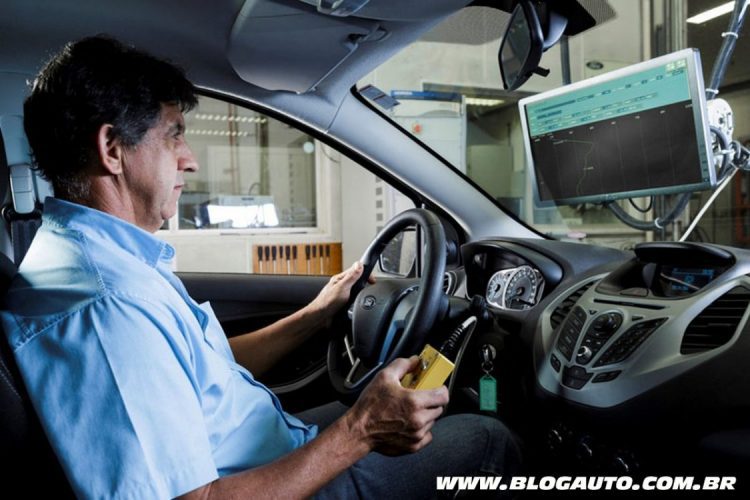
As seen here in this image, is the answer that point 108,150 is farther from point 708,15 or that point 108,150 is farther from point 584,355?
point 708,15

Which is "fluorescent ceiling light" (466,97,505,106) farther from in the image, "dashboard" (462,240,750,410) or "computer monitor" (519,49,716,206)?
"dashboard" (462,240,750,410)

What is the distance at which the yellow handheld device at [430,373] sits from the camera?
93 centimetres

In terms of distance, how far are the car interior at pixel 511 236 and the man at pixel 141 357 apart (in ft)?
0.26

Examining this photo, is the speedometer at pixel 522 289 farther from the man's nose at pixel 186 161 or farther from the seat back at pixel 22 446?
the seat back at pixel 22 446

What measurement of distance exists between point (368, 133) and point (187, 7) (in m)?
0.69

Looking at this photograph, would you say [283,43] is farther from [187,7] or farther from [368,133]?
[368,133]

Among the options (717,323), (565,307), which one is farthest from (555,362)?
(717,323)

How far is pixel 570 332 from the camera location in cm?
131

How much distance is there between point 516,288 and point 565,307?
247 millimetres

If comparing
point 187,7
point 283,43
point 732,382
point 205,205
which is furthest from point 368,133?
point 205,205

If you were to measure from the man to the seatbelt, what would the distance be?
84cm

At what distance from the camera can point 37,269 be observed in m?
0.86

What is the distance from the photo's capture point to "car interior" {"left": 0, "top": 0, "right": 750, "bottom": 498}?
1.15m

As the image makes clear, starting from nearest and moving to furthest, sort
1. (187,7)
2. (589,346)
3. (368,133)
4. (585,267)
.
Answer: (589,346)
(187,7)
(585,267)
(368,133)
